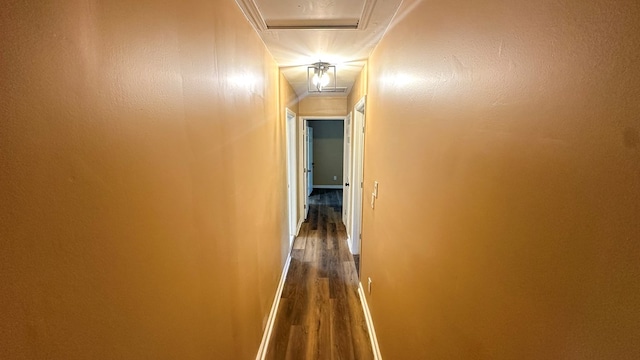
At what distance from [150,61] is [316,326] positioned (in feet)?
7.44

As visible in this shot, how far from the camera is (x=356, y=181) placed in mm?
3416

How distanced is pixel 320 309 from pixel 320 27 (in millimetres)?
2346

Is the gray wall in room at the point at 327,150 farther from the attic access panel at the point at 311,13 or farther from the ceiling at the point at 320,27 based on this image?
the attic access panel at the point at 311,13

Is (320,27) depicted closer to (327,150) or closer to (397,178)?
(397,178)

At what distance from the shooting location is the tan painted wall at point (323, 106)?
417 centimetres

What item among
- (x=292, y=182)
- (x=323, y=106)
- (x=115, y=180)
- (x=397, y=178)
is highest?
(x=323, y=106)

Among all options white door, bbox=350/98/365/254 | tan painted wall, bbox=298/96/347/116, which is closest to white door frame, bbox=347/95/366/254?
white door, bbox=350/98/365/254

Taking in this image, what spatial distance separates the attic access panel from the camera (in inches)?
53.6

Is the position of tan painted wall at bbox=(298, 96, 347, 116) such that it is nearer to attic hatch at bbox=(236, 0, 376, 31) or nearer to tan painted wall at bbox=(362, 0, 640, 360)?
attic hatch at bbox=(236, 0, 376, 31)

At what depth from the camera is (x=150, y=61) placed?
0.68m

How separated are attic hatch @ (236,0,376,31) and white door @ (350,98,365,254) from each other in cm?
157

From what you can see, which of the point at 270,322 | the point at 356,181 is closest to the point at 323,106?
the point at 356,181

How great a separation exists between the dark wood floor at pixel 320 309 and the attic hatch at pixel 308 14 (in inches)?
90.3

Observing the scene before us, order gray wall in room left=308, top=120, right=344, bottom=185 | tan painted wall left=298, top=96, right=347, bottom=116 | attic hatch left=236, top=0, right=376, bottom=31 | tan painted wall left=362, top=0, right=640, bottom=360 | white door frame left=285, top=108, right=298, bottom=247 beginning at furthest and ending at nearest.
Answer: gray wall in room left=308, top=120, right=344, bottom=185
tan painted wall left=298, top=96, right=347, bottom=116
white door frame left=285, top=108, right=298, bottom=247
attic hatch left=236, top=0, right=376, bottom=31
tan painted wall left=362, top=0, right=640, bottom=360
